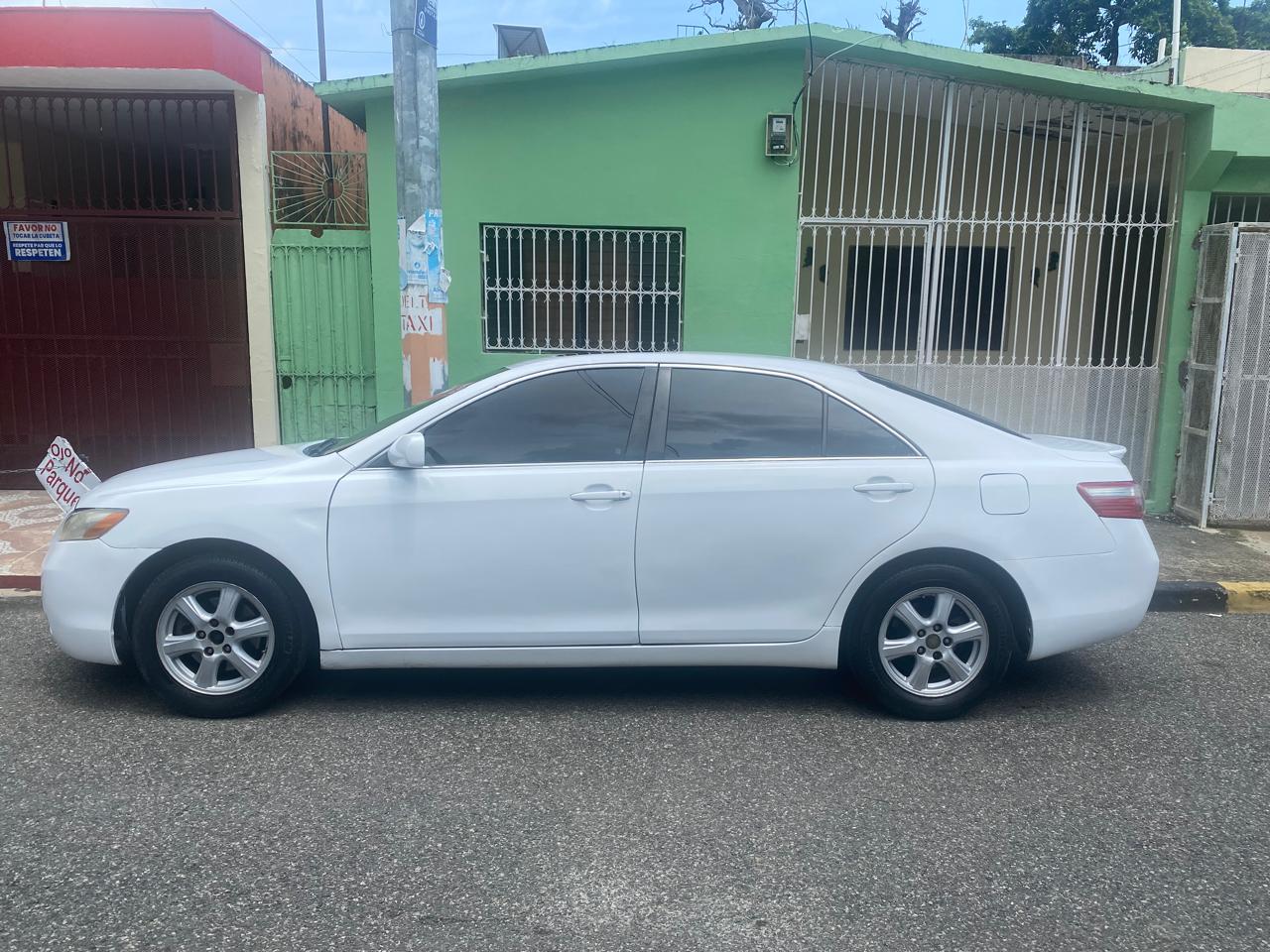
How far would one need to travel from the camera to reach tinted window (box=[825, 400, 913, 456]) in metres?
4.41

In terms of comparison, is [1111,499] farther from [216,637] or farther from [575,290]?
[575,290]

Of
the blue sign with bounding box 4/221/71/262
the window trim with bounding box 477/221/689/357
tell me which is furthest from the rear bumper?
the blue sign with bounding box 4/221/71/262

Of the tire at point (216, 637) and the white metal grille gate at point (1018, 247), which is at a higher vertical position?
the white metal grille gate at point (1018, 247)

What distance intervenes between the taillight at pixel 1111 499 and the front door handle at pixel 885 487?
0.74 m

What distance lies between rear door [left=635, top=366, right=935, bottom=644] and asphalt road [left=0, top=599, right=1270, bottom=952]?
50cm

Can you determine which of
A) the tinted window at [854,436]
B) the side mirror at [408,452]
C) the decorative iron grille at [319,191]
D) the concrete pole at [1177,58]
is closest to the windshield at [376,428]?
the side mirror at [408,452]

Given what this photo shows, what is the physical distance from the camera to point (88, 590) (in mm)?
4285

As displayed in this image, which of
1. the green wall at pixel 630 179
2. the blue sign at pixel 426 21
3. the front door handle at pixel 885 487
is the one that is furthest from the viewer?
the green wall at pixel 630 179

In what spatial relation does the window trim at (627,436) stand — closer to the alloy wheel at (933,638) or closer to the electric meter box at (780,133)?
the alloy wheel at (933,638)

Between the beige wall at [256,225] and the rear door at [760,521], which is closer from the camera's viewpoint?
the rear door at [760,521]

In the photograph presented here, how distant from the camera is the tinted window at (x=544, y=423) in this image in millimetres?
4387

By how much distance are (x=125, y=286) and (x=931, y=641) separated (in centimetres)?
737

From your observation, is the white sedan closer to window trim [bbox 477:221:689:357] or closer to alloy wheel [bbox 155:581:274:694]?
alloy wheel [bbox 155:581:274:694]

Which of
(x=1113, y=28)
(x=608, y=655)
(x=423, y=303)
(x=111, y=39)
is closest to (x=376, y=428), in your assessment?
(x=608, y=655)
